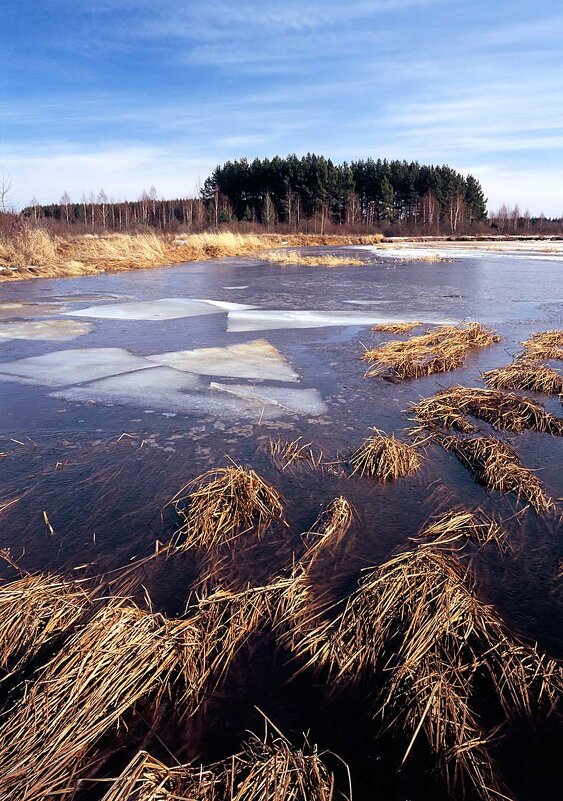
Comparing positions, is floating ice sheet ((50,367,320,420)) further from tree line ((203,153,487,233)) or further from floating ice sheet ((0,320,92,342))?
tree line ((203,153,487,233))

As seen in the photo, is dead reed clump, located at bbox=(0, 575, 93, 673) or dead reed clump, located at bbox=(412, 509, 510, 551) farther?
dead reed clump, located at bbox=(412, 509, 510, 551)

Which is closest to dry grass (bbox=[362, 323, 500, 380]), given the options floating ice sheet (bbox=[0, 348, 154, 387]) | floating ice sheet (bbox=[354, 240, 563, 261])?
floating ice sheet (bbox=[0, 348, 154, 387])

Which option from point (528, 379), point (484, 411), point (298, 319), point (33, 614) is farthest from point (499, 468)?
point (298, 319)

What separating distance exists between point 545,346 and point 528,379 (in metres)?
1.90

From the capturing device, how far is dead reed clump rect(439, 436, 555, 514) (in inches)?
134

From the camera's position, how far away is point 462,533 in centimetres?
300

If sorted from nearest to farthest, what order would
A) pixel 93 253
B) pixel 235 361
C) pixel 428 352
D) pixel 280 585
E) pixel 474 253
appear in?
pixel 280 585 < pixel 235 361 < pixel 428 352 < pixel 93 253 < pixel 474 253

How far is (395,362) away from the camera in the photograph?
21.4ft

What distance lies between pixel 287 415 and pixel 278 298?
842 centimetres

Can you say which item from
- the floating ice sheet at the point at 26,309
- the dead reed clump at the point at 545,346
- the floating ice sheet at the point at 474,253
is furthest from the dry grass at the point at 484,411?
the floating ice sheet at the point at 474,253

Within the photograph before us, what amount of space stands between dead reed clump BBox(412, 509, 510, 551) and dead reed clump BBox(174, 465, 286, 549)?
0.86 metres

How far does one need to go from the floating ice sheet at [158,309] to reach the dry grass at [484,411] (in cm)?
628

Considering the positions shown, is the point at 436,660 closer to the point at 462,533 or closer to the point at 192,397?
the point at 462,533

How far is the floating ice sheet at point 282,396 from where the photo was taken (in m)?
5.07
